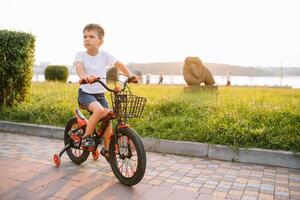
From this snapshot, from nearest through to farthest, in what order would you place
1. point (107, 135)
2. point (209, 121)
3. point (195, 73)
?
point (107, 135)
point (209, 121)
point (195, 73)

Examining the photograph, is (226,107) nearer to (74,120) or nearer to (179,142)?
(179,142)

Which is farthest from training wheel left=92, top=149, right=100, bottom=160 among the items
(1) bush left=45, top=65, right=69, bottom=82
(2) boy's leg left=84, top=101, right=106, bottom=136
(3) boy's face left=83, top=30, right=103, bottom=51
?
(1) bush left=45, top=65, right=69, bottom=82

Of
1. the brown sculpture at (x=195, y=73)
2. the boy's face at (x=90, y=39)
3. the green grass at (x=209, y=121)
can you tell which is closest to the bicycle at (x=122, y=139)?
the boy's face at (x=90, y=39)

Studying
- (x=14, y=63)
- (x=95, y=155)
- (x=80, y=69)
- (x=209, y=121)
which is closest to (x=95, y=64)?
(x=80, y=69)

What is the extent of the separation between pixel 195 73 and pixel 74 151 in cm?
1144

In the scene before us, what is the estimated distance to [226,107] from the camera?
7652mm

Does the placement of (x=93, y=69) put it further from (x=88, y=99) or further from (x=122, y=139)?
(x=122, y=139)

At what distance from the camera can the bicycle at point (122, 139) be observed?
12.5 feet

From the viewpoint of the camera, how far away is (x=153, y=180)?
441cm

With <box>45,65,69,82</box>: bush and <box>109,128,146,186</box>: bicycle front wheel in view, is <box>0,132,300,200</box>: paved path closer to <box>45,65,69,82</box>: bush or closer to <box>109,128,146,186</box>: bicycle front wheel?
<box>109,128,146,186</box>: bicycle front wheel

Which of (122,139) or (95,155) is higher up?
(122,139)

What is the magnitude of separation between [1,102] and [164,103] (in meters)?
4.13

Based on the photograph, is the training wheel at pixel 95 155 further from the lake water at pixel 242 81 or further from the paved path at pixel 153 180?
the lake water at pixel 242 81

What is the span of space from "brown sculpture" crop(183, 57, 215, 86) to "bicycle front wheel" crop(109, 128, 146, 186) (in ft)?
39.2
